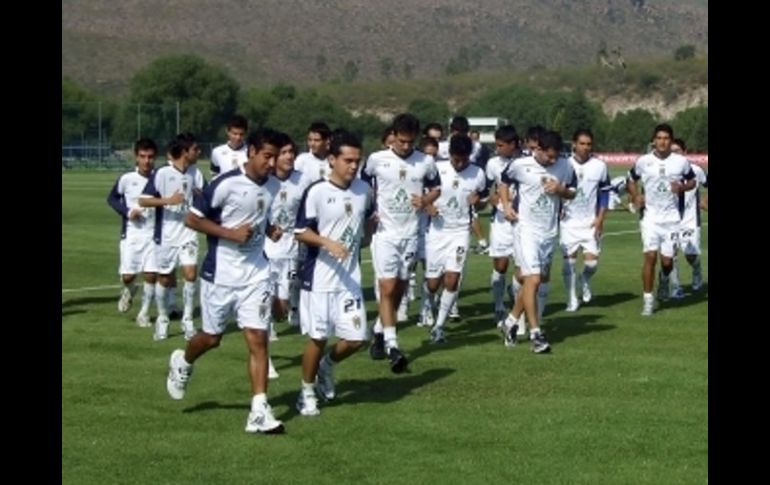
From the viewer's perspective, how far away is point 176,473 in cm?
970

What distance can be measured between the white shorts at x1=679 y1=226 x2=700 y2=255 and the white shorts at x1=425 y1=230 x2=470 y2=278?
5250mm

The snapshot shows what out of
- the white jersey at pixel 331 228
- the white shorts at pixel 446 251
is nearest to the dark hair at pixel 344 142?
the white jersey at pixel 331 228

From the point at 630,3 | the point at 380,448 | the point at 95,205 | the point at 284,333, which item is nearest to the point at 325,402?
the point at 380,448

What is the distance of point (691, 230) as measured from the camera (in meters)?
21.0

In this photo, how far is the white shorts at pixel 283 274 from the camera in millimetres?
15727

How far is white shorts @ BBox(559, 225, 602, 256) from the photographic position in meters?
19.7

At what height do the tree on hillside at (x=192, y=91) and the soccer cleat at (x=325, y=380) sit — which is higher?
the tree on hillside at (x=192, y=91)

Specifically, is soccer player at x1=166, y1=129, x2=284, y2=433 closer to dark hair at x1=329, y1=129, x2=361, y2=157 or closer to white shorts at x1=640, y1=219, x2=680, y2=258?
dark hair at x1=329, y1=129, x2=361, y2=157

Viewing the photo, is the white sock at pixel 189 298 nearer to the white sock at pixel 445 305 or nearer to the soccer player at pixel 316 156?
the soccer player at pixel 316 156

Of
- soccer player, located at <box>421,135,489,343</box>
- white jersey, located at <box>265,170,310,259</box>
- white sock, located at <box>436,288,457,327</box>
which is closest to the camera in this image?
white jersey, located at <box>265,170,310,259</box>

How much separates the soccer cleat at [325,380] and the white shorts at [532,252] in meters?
3.62

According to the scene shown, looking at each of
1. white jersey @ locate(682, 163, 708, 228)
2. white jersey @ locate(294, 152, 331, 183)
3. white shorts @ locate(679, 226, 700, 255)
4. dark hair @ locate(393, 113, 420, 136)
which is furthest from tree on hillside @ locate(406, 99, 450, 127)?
dark hair @ locate(393, 113, 420, 136)

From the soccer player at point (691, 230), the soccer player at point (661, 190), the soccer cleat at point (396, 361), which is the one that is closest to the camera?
the soccer cleat at point (396, 361)

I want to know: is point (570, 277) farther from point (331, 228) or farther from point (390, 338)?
point (331, 228)
